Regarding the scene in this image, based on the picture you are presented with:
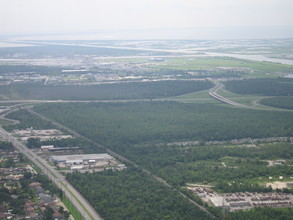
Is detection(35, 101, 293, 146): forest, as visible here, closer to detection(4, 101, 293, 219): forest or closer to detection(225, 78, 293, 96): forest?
detection(4, 101, 293, 219): forest

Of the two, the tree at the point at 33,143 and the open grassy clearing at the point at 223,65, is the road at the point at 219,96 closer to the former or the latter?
the open grassy clearing at the point at 223,65

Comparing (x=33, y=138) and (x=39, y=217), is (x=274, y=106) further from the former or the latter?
(x=39, y=217)

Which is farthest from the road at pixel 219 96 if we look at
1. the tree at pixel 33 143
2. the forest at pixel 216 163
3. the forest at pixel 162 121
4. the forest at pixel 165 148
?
the tree at pixel 33 143

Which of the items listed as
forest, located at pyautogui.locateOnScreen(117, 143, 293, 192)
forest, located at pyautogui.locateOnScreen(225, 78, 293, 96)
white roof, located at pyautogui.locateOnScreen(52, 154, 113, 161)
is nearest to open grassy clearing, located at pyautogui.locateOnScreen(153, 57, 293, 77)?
forest, located at pyautogui.locateOnScreen(225, 78, 293, 96)

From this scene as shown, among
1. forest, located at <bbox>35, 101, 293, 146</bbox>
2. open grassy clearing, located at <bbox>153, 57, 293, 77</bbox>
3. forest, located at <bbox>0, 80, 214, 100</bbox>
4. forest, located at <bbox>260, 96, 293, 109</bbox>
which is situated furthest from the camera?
open grassy clearing, located at <bbox>153, 57, 293, 77</bbox>

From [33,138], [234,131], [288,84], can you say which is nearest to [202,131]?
[234,131]
